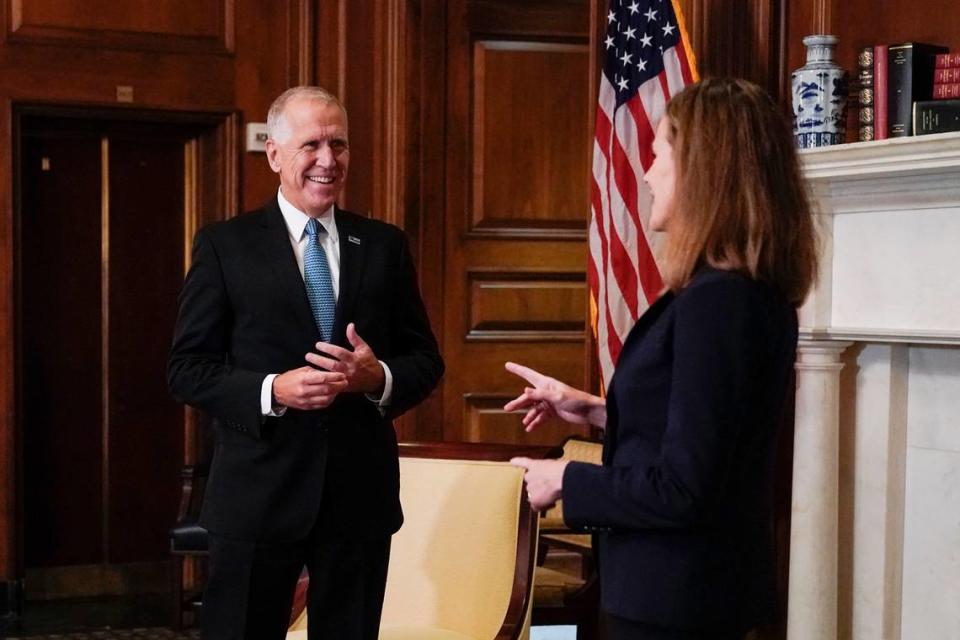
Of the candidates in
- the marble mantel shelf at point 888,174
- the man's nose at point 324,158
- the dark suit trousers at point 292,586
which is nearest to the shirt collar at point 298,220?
the man's nose at point 324,158

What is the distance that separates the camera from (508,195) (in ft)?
18.3

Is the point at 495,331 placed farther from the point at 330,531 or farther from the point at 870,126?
the point at 330,531

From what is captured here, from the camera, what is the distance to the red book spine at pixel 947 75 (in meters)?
3.12

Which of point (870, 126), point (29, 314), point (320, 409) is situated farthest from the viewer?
point (29, 314)

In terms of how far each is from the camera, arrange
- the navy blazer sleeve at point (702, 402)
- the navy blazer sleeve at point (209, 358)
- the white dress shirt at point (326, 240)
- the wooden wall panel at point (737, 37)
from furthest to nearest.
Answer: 1. the wooden wall panel at point (737, 37)
2. the white dress shirt at point (326, 240)
3. the navy blazer sleeve at point (209, 358)
4. the navy blazer sleeve at point (702, 402)

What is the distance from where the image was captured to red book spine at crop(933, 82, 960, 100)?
3121 mm

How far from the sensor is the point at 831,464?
351 centimetres

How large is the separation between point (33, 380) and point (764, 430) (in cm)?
448

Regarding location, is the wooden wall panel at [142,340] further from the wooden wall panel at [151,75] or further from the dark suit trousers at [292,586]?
the dark suit trousers at [292,586]

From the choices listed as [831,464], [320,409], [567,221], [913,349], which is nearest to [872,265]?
[913,349]

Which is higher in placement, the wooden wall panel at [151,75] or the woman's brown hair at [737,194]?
the wooden wall panel at [151,75]

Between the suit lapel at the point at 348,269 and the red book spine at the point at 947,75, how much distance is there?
151 centimetres

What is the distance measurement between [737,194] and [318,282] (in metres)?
1.13

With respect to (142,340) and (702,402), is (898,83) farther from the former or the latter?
(142,340)
